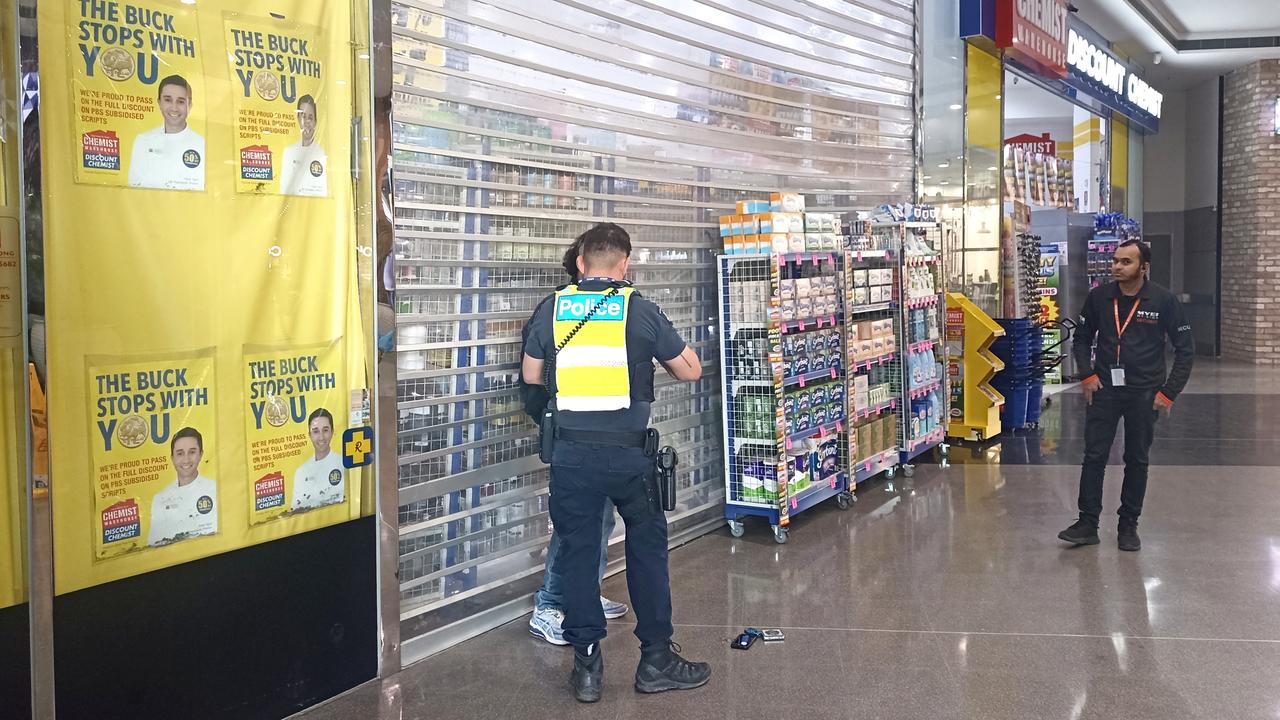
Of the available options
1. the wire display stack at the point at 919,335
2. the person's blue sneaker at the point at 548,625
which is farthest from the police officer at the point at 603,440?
the wire display stack at the point at 919,335

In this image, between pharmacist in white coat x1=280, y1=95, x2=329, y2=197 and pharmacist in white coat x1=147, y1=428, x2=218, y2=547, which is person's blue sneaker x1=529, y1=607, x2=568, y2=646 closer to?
pharmacist in white coat x1=147, y1=428, x2=218, y2=547

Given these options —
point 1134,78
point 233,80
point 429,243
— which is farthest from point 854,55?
point 1134,78

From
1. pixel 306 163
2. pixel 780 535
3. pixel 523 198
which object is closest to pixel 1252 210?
pixel 780 535

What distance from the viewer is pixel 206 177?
3.08 meters

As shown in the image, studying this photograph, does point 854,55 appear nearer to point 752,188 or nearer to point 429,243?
point 752,188

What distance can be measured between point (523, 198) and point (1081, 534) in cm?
356

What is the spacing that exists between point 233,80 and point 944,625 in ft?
11.4

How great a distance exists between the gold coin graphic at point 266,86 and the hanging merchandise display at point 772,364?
288 cm

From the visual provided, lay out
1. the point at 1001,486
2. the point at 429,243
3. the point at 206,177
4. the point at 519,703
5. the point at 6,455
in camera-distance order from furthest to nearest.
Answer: the point at 1001,486 < the point at 429,243 < the point at 519,703 < the point at 206,177 < the point at 6,455

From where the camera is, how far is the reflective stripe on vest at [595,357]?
3510 mm

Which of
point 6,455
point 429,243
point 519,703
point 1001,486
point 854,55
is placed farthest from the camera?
point 854,55

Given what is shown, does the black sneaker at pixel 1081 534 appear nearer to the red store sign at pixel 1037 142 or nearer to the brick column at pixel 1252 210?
the brick column at pixel 1252 210

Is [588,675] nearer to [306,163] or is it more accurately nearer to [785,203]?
[306,163]

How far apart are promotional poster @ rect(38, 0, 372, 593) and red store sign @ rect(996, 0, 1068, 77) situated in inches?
296
